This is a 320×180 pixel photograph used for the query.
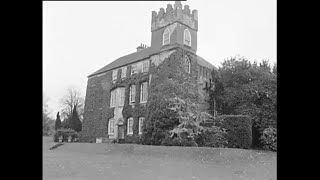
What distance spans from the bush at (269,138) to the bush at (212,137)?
2.52m

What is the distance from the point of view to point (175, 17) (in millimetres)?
24172

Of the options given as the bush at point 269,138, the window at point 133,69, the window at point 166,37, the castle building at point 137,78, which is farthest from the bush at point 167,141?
the window at point 133,69

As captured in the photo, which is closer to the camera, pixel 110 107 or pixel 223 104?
pixel 223 104

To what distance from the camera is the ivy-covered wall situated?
22.9 m

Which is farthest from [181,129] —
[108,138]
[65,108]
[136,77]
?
[65,108]

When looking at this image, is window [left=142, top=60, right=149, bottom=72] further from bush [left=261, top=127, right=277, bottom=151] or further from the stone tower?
bush [left=261, top=127, right=277, bottom=151]

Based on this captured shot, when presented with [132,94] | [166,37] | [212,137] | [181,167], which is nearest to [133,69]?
[132,94]

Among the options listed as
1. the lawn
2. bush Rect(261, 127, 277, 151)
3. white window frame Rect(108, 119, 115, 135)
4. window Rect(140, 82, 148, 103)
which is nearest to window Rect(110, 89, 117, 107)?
white window frame Rect(108, 119, 115, 135)

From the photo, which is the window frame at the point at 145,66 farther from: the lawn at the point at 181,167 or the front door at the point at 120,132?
the lawn at the point at 181,167

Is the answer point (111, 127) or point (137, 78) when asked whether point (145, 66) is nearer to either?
point (137, 78)

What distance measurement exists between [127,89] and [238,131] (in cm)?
1336
